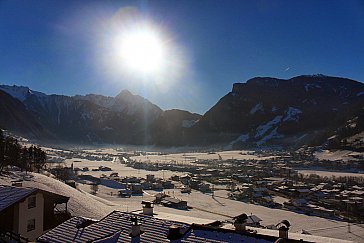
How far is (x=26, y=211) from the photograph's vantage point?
17516 mm

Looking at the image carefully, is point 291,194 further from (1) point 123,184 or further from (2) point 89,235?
(2) point 89,235

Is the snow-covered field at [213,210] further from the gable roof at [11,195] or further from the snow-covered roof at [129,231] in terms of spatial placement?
the snow-covered roof at [129,231]

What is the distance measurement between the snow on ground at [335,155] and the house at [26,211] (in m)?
113

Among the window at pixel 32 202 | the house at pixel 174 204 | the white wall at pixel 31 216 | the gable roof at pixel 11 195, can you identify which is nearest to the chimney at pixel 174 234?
the gable roof at pixel 11 195

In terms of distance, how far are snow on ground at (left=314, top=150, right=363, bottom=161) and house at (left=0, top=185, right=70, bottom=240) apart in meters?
113

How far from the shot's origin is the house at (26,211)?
16.6 m

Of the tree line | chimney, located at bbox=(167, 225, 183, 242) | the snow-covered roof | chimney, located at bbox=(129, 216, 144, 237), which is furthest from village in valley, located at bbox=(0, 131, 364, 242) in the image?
the tree line

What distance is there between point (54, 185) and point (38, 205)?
19.9 meters

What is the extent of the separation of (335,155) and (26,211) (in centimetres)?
12860

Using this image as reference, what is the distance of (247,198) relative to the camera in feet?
179

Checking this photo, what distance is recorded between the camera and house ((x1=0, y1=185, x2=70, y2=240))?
54.4 ft

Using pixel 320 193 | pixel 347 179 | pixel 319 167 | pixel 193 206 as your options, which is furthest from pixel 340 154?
pixel 193 206

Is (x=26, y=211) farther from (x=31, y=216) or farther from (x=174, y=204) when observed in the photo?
(x=174, y=204)

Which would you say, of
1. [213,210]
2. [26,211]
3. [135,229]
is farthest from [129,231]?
[213,210]
